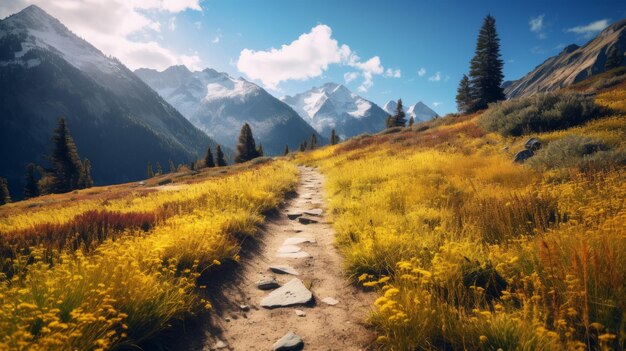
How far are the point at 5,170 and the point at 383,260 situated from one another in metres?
253

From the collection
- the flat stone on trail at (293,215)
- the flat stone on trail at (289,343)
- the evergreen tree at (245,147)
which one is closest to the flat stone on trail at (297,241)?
the flat stone on trail at (293,215)

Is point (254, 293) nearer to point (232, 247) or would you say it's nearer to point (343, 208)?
point (232, 247)

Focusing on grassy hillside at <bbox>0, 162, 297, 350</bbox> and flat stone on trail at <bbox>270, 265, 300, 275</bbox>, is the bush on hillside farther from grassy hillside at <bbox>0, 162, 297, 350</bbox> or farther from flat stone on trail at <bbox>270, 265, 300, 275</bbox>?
grassy hillside at <bbox>0, 162, 297, 350</bbox>

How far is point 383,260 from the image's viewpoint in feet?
15.8

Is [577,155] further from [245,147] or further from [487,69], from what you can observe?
[245,147]

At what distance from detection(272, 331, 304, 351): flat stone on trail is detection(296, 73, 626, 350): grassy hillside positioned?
2.95ft

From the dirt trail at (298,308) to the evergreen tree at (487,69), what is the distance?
39928 millimetres

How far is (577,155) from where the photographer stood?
8.77m

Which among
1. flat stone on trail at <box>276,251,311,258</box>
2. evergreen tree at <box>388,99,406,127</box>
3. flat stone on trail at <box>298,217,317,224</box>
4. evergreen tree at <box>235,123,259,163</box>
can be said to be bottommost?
flat stone on trail at <box>276,251,311,258</box>

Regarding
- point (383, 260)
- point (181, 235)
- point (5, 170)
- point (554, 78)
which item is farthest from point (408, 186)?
point (5, 170)

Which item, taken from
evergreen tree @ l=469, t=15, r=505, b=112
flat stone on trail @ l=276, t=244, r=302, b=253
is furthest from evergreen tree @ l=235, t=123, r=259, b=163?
flat stone on trail @ l=276, t=244, r=302, b=253

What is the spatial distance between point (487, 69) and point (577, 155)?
1383 inches

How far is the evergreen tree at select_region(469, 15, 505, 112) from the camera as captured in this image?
37969 mm

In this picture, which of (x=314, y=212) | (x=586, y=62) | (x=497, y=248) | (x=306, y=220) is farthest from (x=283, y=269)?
(x=586, y=62)
